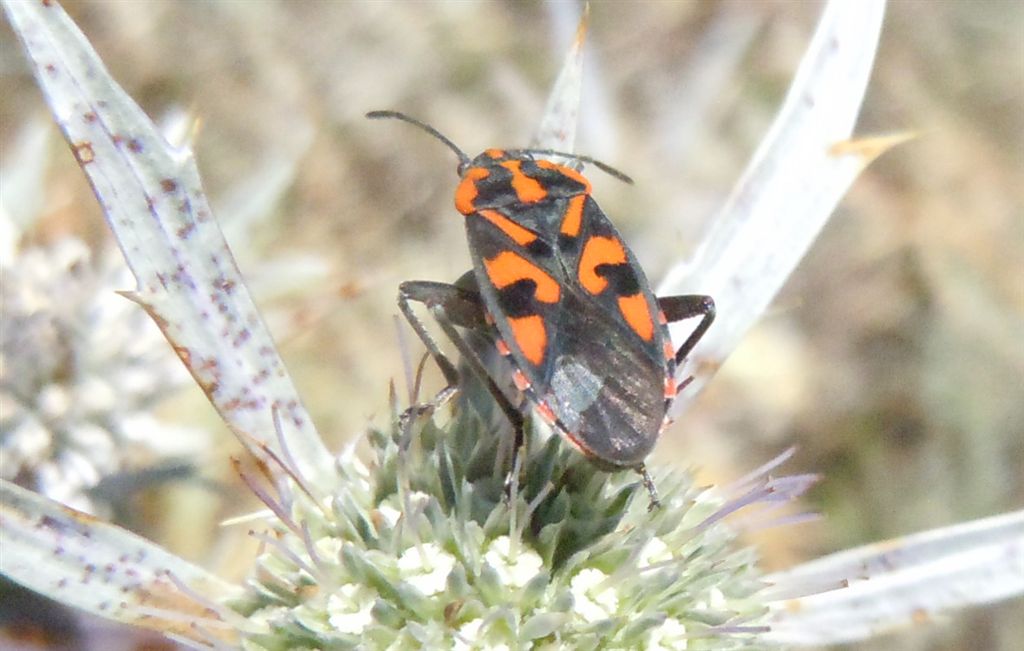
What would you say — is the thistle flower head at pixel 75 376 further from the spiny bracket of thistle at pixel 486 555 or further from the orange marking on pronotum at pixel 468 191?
the orange marking on pronotum at pixel 468 191

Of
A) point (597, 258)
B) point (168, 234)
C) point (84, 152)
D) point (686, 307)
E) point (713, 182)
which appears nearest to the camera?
point (84, 152)

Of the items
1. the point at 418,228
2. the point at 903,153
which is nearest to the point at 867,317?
the point at 903,153

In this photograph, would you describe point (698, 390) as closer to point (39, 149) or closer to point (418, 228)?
point (39, 149)

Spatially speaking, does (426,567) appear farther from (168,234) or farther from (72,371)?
(72,371)

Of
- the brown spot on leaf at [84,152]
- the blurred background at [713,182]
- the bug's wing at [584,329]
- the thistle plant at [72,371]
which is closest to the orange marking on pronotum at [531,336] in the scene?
the bug's wing at [584,329]

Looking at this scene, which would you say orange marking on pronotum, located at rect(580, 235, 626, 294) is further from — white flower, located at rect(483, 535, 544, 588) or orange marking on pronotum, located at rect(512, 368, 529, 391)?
white flower, located at rect(483, 535, 544, 588)

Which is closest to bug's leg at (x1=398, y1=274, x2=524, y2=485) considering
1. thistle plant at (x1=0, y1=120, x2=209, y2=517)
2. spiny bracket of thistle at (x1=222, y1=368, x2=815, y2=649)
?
spiny bracket of thistle at (x1=222, y1=368, x2=815, y2=649)

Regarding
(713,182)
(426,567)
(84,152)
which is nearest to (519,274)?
(426,567)
